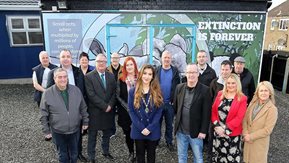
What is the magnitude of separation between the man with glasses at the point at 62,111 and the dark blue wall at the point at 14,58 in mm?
8323

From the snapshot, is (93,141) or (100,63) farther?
(93,141)

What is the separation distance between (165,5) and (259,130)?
167 inches

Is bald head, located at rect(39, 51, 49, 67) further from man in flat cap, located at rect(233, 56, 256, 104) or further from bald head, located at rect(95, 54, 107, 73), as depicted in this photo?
man in flat cap, located at rect(233, 56, 256, 104)

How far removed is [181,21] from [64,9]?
9.70 ft

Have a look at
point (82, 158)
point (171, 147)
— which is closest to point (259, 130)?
point (171, 147)

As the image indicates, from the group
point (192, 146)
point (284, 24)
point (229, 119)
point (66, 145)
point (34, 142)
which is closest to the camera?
point (229, 119)

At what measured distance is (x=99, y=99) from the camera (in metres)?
3.84

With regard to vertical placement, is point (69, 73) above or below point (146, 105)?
above

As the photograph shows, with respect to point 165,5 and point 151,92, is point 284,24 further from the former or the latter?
point 151,92

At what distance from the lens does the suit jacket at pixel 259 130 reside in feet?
10.4

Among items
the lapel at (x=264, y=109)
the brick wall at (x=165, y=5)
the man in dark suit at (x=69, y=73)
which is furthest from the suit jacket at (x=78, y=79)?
the brick wall at (x=165, y=5)

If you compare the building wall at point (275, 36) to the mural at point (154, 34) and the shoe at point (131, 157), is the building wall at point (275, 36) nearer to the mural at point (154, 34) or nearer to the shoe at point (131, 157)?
the mural at point (154, 34)

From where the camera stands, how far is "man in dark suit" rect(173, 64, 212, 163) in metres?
3.21

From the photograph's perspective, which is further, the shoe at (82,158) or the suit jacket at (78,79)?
the shoe at (82,158)
